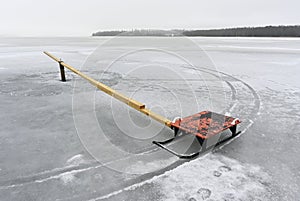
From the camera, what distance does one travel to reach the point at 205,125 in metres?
2.64

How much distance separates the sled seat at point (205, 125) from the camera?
8.00 ft

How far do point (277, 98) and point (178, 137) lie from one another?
112 inches

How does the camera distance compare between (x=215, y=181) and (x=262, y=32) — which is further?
(x=262, y=32)

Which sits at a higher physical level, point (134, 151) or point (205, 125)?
point (205, 125)

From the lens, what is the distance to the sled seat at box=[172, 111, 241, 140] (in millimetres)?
2439

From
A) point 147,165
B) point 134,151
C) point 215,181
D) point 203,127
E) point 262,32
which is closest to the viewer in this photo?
point 215,181

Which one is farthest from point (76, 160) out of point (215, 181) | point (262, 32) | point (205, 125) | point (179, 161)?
point (262, 32)

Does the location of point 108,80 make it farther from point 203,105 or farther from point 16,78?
point 203,105

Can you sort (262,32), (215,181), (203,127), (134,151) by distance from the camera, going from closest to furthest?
(215,181), (134,151), (203,127), (262,32)

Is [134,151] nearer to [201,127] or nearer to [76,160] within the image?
[76,160]

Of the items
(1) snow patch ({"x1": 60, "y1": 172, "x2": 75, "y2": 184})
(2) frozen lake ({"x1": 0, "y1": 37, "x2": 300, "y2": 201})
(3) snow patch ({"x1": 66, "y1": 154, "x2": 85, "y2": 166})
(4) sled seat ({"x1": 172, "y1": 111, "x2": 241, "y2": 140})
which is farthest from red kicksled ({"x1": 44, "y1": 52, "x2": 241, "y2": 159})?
(1) snow patch ({"x1": 60, "y1": 172, "x2": 75, "y2": 184})

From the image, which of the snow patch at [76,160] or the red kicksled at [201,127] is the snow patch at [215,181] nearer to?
the red kicksled at [201,127]

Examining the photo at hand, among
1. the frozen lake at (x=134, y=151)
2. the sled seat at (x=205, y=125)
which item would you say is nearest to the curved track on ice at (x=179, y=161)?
the frozen lake at (x=134, y=151)

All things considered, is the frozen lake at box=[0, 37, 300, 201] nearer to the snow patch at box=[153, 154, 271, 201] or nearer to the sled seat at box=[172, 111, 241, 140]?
the snow patch at box=[153, 154, 271, 201]
